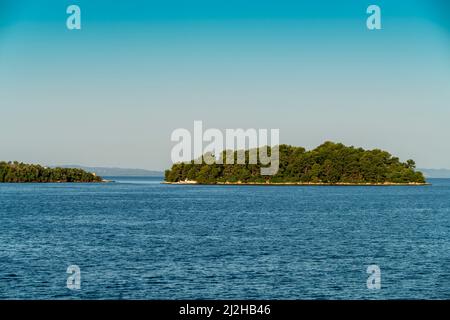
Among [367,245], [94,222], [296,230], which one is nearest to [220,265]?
[367,245]

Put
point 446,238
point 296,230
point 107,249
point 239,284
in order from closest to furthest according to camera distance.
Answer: point 239,284
point 107,249
point 446,238
point 296,230

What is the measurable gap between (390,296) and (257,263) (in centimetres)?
1510

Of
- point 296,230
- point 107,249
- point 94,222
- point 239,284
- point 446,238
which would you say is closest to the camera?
point 239,284

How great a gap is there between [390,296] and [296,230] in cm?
4299

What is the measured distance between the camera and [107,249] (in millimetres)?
58688

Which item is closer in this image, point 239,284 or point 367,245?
point 239,284

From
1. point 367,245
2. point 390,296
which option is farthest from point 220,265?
point 367,245
